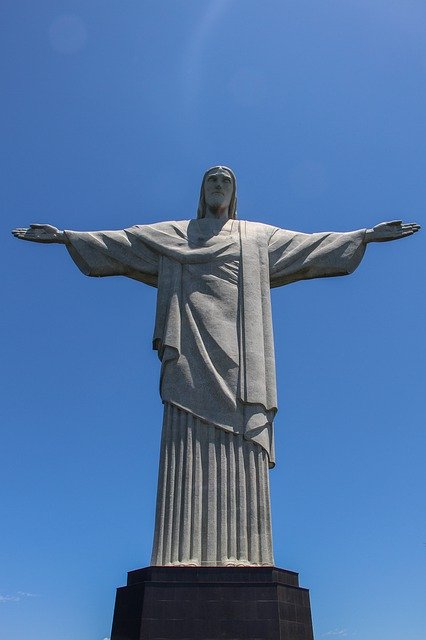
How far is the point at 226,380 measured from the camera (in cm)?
1011

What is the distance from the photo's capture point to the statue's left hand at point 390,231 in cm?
1170

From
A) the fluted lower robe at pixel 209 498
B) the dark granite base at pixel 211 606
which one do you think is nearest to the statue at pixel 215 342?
the fluted lower robe at pixel 209 498


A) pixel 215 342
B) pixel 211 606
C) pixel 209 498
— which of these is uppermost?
pixel 215 342

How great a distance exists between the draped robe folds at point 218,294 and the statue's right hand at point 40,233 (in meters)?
0.31

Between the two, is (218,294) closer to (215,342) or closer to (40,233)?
(215,342)

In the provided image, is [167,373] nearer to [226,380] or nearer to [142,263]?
[226,380]

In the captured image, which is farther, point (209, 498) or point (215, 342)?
point (215, 342)

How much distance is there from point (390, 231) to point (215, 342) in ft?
13.2

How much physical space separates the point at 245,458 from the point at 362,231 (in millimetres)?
4918

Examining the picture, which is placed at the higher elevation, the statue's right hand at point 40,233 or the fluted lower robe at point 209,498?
the statue's right hand at point 40,233

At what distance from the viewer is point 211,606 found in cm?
823

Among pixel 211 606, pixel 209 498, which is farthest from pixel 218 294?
pixel 211 606

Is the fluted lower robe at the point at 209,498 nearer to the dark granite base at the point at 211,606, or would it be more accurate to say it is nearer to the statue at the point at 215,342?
the statue at the point at 215,342

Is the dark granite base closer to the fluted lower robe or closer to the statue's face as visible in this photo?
the fluted lower robe
